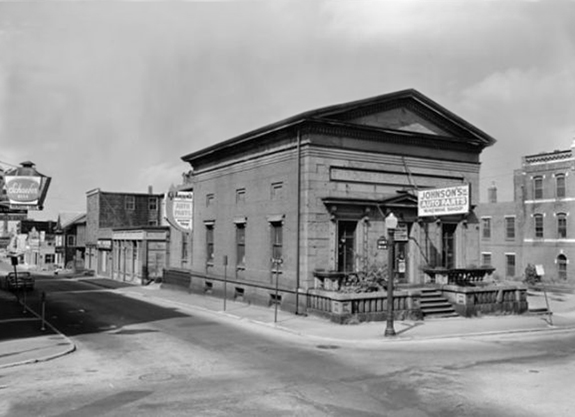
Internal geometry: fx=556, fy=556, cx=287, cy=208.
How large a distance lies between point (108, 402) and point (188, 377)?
2.46m

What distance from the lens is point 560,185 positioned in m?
51.7

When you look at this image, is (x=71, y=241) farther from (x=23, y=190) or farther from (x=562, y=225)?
(x=23, y=190)

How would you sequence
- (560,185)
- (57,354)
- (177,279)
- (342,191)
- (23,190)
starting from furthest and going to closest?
(560,185), (177,279), (342,191), (23,190), (57,354)

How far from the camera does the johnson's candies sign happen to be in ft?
63.8

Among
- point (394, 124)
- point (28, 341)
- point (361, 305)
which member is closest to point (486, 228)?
point (394, 124)

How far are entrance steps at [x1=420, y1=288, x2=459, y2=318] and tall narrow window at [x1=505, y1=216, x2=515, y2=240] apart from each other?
119ft

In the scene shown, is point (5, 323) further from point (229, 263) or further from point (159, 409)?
point (159, 409)

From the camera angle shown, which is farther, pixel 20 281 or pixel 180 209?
pixel 20 281

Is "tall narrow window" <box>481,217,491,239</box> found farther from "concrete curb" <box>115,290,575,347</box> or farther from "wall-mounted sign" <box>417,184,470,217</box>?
"concrete curb" <box>115,290,575,347</box>

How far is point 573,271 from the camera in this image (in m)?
50.0

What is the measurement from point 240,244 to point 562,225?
35.3 meters

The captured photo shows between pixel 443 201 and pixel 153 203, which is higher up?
pixel 153 203

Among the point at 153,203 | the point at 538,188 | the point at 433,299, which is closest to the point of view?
the point at 433,299

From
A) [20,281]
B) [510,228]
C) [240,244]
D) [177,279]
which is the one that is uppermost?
[510,228]
